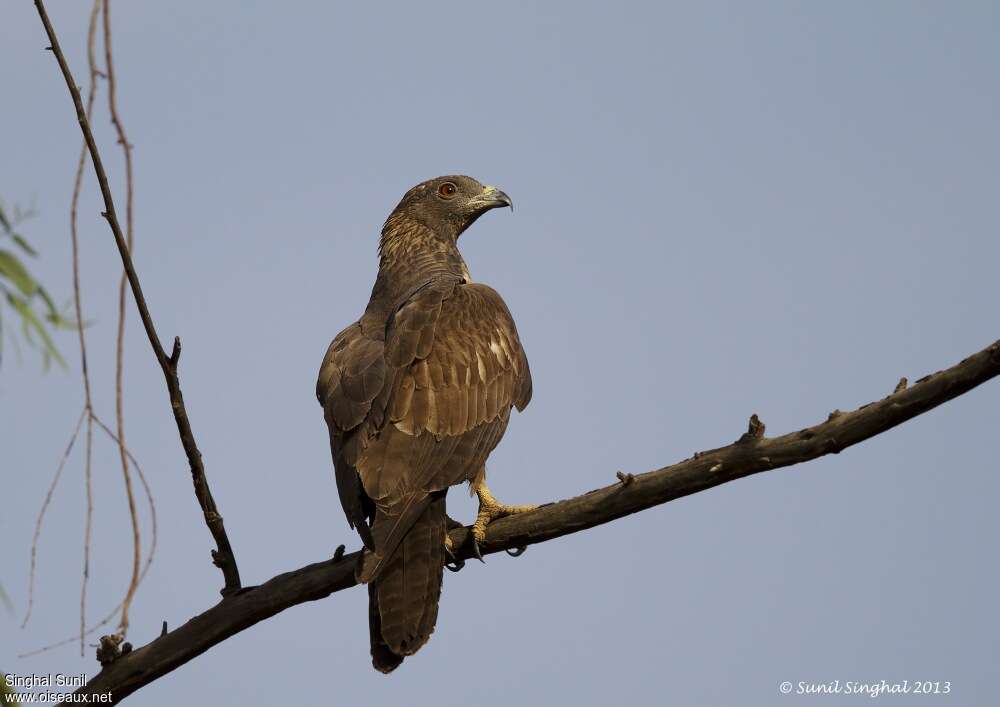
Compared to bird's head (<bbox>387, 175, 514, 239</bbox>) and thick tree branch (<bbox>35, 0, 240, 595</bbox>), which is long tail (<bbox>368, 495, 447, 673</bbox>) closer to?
thick tree branch (<bbox>35, 0, 240, 595</bbox>)

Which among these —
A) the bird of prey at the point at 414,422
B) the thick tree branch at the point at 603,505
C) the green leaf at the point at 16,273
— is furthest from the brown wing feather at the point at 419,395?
the green leaf at the point at 16,273

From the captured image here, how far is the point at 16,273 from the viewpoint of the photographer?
2766 mm

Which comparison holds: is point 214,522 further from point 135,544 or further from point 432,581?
point 135,544

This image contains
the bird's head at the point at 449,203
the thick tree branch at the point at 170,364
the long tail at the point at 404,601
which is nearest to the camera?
the thick tree branch at the point at 170,364

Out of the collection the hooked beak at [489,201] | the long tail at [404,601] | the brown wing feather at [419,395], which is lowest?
the long tail at [404,601]

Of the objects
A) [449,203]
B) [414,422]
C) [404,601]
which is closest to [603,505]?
[404,601]

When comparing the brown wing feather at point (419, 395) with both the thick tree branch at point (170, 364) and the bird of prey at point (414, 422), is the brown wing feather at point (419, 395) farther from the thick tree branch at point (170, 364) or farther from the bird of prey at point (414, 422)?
the thick tree branch at point (170, 364)

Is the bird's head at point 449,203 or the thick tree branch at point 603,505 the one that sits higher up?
the bird's head at point 449,203

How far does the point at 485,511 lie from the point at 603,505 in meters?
1.32

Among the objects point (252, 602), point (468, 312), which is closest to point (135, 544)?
point (252, 602)

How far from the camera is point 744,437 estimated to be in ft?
15.8

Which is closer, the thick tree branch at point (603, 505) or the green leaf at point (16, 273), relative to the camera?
the green leaf at point (16, 273)

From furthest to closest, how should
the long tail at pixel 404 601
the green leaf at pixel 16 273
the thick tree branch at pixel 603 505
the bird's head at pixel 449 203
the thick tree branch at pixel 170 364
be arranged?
1. the bird's head at pixel 449 203
2. the long tail at pixel 404 601
3. the thick tree branch at pixel 603 505
4. the thick tree branch at pixel 170 364
5. the green leaf at pixel 16 273

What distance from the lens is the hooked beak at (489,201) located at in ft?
30.8
